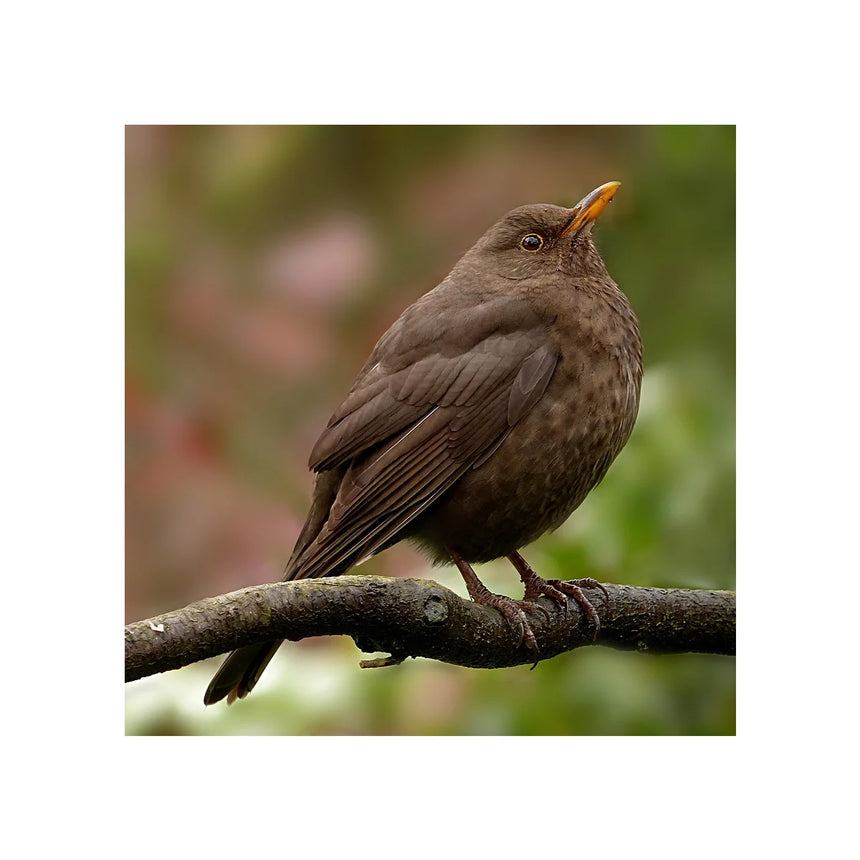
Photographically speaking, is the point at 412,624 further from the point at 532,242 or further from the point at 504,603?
the point at 532,242

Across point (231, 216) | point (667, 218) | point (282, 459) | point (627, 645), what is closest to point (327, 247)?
point (231, 216)

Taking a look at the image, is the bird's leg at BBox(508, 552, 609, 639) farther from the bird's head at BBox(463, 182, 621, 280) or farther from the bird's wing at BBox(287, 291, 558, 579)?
the bird's head at BBox(463, 182, 621, 280)

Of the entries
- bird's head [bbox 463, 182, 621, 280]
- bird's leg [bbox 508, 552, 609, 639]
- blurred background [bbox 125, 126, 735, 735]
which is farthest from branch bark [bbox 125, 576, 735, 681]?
bird's head [bbox 463, 182, 621, 280]

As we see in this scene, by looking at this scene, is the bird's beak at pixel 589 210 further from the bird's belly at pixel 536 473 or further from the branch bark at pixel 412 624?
the branch bark at pixel 412 624

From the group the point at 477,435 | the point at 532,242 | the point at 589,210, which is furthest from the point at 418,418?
the point at 589,210

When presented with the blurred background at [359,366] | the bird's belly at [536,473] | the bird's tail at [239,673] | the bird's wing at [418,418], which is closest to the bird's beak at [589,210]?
the blurred background at [359,366]

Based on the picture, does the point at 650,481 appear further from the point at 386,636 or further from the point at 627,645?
the point at 386,636
